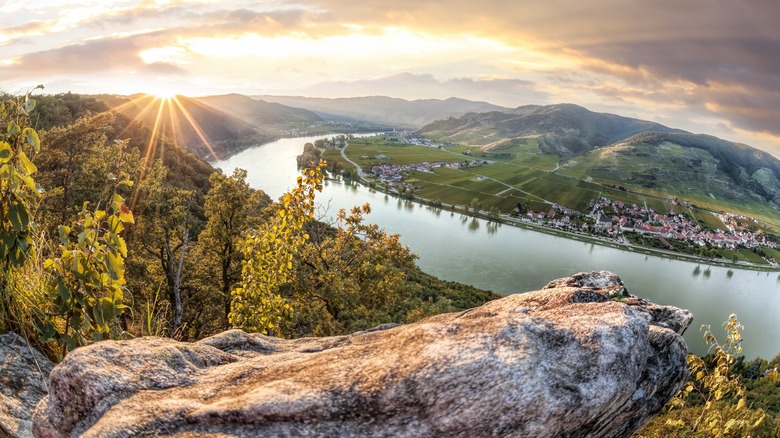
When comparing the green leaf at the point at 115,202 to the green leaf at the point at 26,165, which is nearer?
the green leaf at the point at 26,165

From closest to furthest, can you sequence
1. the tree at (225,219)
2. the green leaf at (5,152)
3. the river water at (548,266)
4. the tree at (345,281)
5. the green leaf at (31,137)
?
the green leaf at (5,152)
the green leaf at (31,137)
the tree at (345,281)
the tree at (225,219)
the river water at (548,266)

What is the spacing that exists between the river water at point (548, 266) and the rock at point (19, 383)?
65143 mm

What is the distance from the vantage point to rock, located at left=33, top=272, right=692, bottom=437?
2.94m

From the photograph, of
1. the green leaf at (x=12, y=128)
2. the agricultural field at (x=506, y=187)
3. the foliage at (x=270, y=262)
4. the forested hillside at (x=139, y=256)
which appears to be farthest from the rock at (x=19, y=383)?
the agricultural field at (x=506, y=187)

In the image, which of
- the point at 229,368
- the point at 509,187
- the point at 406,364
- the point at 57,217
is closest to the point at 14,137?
the point at 229,368

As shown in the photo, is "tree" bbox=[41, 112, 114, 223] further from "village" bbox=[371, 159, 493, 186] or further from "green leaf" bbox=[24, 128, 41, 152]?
"village" bbox=[371, 159, 493, 186]

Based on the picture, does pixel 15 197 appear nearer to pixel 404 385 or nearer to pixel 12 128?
pixel 12 128

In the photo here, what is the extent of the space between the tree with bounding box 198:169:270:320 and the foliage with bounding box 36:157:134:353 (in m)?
16.7

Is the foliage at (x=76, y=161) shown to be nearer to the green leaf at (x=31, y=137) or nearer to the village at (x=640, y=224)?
the green leaf at (x=31, y=137)

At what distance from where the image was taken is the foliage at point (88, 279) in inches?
149

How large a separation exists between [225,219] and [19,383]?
58.5ft

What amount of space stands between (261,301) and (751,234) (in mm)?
199193

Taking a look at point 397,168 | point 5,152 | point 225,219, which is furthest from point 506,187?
point 5,152

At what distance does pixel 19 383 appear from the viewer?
156 inches
